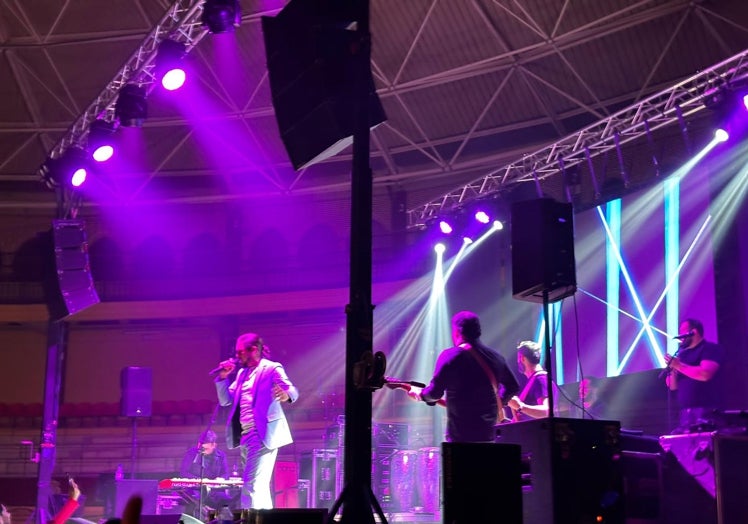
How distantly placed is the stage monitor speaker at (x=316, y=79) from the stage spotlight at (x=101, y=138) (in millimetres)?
6452

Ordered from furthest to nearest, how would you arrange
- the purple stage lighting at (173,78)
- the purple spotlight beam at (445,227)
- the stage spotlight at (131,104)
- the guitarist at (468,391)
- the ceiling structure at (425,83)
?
1. the purple spotlight beam at (445,227)
2. the ceiling structure at (425,83)
3. the stage spotlight at (131,104)
4. the purple stage lighting at (173,78)
5. the guitarist at (468,391)

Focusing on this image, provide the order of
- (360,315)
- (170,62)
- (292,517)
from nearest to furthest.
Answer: (292,517)
(360,315)
(170,62)

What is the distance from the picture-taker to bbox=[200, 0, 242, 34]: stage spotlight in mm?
8852

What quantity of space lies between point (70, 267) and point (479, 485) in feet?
28.9

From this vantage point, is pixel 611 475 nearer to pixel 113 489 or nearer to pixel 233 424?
pixel 233 424

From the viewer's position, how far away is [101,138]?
1034 cm

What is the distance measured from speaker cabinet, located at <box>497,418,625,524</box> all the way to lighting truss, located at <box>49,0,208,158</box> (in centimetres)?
671

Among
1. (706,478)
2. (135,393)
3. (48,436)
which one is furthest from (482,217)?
(706,478)

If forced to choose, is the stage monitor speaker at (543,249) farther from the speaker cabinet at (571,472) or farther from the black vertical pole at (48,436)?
the black vertical pole at (48,436)

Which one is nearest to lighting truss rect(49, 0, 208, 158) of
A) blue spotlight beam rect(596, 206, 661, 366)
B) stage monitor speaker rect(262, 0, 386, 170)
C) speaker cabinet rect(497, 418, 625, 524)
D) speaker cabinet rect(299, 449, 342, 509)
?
speaker cabinet rect(299, 449, 342, 509)

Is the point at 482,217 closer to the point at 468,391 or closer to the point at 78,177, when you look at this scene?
the point at 78,177

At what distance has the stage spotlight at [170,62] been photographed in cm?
945

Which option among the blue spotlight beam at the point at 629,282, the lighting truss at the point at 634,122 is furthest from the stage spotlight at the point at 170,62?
the blue spotlight beam at the point at 629,282

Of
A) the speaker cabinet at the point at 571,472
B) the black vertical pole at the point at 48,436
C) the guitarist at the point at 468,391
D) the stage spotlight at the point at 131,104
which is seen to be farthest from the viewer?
the black vertical pole at the point at 48,436
